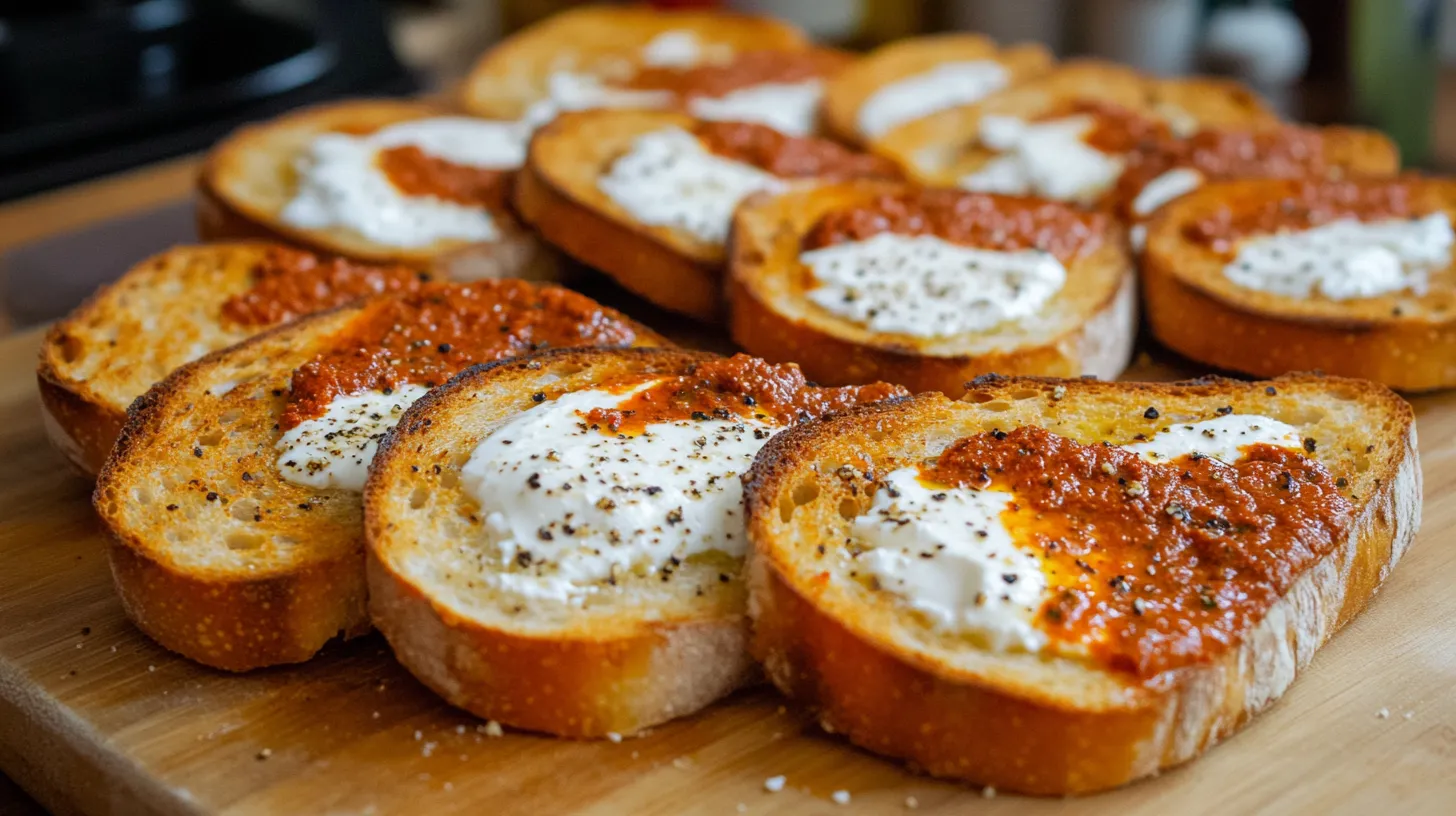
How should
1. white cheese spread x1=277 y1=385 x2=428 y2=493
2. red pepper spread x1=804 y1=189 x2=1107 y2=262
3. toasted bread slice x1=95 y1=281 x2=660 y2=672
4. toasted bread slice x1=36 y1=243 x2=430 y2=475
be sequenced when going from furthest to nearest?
red pepper spread x1=804 y1=189 x2=1107 y2=262 < toasted bread slice x1=36 y1=243 x2=430 y2=475 < white cheese spread x1=277 y1=385 x2=428 y2=493 < toasted bread slice x1=95 y1=281 x2=660 y2=672

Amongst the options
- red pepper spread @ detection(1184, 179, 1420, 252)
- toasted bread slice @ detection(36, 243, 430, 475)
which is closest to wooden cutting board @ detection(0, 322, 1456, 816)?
toasted bread slice @ detection(36, 243, 430, 475)

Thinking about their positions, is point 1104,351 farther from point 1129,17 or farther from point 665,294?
point 1129,17

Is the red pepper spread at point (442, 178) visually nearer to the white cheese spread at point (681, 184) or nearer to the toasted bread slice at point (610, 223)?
the toasted bread slice at point (610, 223)

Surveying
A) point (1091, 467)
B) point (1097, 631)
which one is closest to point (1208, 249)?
point (1091, 467)

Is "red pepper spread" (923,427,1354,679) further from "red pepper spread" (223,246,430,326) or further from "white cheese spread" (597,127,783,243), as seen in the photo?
"red pepper spread" (223,246,430,326)

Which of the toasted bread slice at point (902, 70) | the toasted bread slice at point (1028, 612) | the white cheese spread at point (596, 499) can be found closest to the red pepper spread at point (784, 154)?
the toasted bread slice at point (902, 70)

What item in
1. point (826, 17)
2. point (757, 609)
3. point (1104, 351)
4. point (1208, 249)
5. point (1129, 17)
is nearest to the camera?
point (757, 609)

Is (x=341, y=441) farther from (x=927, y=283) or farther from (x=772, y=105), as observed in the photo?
(x=772, y=105)
